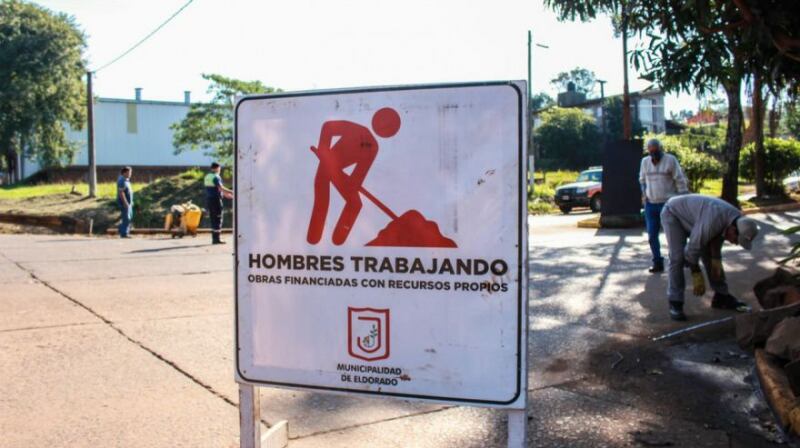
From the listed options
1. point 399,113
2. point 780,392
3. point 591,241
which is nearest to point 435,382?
point 399,113

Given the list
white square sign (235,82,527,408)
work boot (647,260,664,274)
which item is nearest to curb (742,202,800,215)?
work boot (647,260,664,274)

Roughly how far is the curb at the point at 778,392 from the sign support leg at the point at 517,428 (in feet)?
6.73

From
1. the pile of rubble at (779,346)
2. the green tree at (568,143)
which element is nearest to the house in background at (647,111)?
the green tree at (568,143)

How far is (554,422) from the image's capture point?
4.34 meters

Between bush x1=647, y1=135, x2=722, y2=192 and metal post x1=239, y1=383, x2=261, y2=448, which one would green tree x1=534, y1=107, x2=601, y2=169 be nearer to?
bush x1=647, y1=135, x2=722, y2=192

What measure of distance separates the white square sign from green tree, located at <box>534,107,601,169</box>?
62644 millimetres

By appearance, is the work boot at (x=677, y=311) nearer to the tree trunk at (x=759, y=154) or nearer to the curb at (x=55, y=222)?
the tree trunk at (x=759, y=154)

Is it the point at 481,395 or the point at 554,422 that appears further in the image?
the point at 554,422

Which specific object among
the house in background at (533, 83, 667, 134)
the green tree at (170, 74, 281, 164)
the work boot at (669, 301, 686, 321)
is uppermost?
the house in background at (533, 83, 667, 134)

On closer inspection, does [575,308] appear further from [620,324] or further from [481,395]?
[481,395]

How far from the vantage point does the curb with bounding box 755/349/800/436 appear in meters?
4.11

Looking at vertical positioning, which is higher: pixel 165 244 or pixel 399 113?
pixel 399 113

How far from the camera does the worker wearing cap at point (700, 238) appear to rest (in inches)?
254

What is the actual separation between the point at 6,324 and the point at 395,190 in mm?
5072
